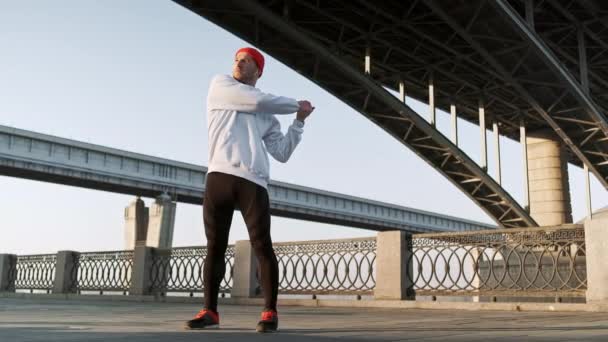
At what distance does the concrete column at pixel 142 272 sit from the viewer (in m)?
15.5

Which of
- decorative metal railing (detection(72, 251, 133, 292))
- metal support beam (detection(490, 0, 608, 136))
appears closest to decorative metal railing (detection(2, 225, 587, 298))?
decorative metal railing (detection(72, 251, 133, 292))

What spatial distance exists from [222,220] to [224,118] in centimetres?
65

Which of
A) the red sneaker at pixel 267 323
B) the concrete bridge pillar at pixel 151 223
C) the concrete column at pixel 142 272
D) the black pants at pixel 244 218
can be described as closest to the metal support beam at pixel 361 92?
the concrete column at pixel 142 272

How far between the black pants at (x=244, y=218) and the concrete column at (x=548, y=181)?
28.4m

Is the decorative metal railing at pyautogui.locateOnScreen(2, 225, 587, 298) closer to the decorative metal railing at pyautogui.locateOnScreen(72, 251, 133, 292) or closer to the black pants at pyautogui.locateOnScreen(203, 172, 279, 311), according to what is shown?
the decorative metal railing at pyautogui.locateOnScreen(72, 251, 133, 292)

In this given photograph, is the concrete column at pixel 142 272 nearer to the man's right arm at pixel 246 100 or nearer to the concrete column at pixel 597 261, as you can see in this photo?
the concrete column at pixel 597 261

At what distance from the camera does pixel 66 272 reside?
701 inches

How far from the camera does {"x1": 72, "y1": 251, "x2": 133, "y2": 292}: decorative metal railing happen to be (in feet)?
54.5

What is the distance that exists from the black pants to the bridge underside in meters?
15.3

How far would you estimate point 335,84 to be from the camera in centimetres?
2423

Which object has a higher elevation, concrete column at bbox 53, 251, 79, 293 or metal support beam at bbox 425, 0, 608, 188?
metal support beam at bbox 425, 0, 608, 188

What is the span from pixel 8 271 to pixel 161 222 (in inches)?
731

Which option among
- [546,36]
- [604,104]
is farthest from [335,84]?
[604,104]

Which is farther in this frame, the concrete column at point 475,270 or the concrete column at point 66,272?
the concrete column at point 66,272
